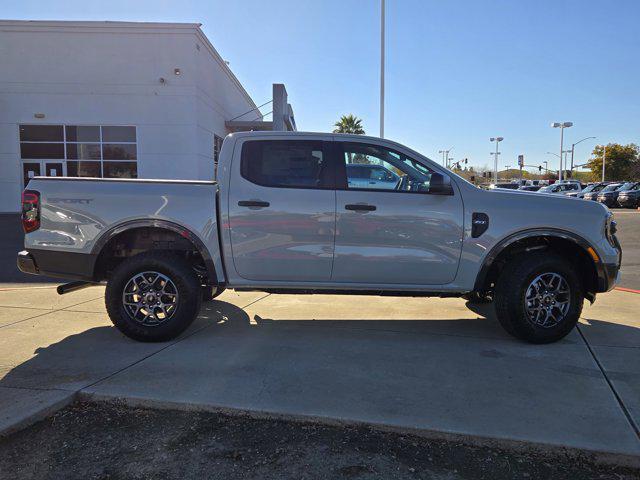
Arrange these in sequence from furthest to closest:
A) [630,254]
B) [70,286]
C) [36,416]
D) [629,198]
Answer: [629,198], [630,254], [70,286], [36,416]

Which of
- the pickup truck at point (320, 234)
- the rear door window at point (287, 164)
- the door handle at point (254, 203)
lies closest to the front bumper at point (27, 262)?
the pickup truck at point (320, 234)

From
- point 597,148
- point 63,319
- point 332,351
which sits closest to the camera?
point 332,351

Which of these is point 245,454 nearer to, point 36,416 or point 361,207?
point 36,416

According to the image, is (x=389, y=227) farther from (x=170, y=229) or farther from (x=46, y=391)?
(x=46, y=391)

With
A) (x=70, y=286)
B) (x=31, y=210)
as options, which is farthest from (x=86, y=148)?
(x=31, y=210)

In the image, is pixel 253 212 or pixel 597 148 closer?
pixel 253 212

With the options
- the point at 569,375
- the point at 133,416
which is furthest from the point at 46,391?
the point at 569,375

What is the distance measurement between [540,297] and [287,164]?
2803mm

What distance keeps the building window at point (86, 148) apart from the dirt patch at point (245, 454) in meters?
21.4

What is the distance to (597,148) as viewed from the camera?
74750mm

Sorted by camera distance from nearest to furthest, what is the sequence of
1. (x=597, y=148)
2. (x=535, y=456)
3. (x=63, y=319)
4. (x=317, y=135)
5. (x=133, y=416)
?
(x=535, y=456) → (x=133, y=416) → (x=317, y=135) → (x=63, y=319) → (x=597, y=148)

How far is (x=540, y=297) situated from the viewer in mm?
4875

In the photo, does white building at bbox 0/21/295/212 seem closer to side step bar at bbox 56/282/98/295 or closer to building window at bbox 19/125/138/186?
building window at bbox 19/125/138/186

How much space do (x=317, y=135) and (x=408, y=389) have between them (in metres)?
2.62
